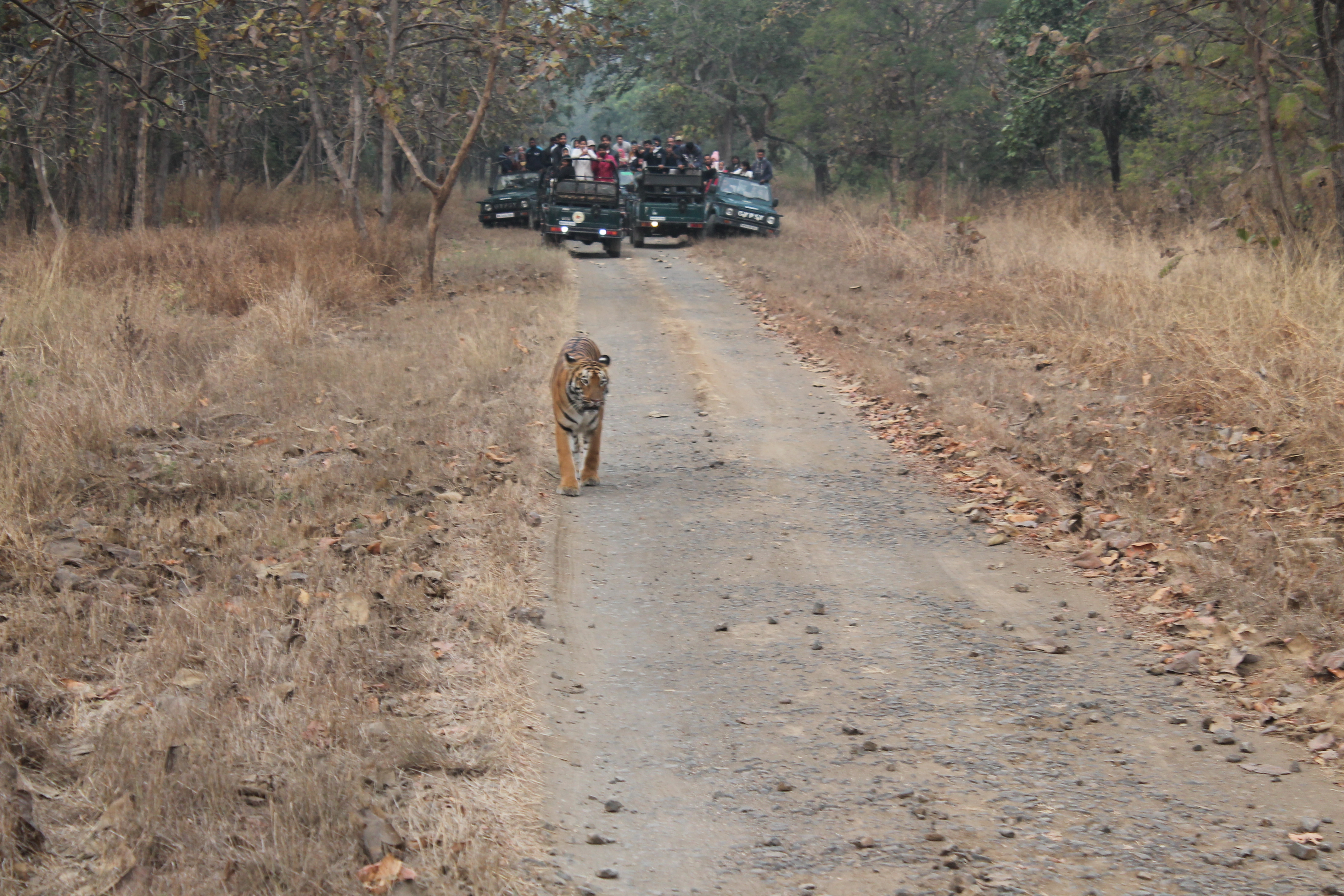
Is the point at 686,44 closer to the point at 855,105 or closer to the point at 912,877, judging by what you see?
the point at 855,105

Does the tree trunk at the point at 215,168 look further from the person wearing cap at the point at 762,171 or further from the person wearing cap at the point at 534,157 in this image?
the person wearing cap at the point at 762,171

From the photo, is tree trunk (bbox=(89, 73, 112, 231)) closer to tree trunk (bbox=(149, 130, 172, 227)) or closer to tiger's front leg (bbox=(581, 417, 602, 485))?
tree trunk (bbox=(149, 130, 172, 227))

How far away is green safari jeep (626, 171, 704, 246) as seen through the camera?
2711 cm

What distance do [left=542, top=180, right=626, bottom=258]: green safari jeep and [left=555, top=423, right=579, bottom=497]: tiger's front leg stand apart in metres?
17.0

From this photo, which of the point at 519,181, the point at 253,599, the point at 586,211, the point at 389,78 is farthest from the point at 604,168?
the point at 253,599

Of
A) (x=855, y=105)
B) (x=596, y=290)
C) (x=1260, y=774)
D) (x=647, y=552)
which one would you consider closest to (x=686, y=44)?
(x=855, y=105)

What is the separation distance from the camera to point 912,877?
4.12 m

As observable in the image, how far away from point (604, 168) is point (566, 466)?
18.8 meters

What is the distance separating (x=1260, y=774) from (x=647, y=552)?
3899 mm

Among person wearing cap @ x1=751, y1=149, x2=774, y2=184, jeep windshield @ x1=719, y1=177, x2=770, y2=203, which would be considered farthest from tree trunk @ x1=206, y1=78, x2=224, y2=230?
person wearing cap @ x1=751, y1=149, x2=774, y2=184

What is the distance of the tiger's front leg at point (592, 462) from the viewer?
356 inches

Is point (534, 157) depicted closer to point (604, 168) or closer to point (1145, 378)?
point (604, 168)

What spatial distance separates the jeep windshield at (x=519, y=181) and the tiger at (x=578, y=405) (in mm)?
23012

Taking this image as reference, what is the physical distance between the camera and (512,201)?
3083 cm
